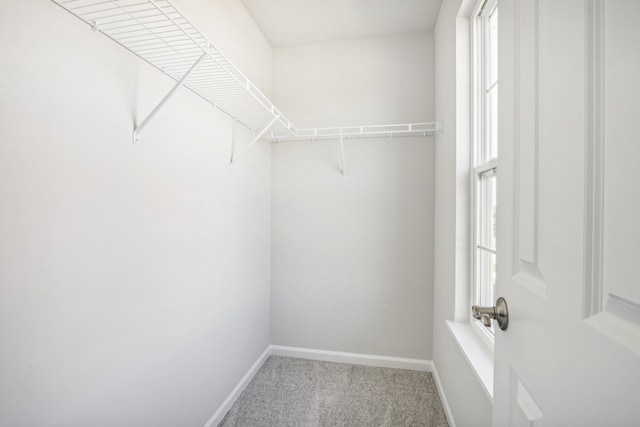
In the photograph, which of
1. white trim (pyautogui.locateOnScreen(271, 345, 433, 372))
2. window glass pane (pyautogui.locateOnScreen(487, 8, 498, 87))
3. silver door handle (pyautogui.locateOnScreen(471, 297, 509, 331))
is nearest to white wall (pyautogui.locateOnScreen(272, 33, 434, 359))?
white trim (pyautogui.locateOnScreen(271, 345, 433, 372))

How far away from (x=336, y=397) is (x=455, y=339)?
0.93 m

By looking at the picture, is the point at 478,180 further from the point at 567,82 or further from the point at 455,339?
the point at 567,82

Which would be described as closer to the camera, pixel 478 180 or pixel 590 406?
pixel 590 406

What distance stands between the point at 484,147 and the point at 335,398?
1806mm

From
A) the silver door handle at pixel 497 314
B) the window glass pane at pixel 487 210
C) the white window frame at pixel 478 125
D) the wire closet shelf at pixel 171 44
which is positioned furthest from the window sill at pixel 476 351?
the wire closet shelf at pixel 171 44

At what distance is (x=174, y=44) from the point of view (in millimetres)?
1010

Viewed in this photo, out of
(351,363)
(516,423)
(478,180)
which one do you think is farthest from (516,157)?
(351,363)

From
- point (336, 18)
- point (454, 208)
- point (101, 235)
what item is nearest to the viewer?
point (101, 235)

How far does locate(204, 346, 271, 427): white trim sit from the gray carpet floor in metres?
0.03

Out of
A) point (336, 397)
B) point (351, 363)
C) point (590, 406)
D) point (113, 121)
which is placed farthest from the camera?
point (351, 363)

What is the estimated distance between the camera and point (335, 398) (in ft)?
5.94

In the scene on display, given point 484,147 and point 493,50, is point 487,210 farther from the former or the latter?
point 493,50

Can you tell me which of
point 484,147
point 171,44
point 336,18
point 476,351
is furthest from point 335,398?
point 336,18

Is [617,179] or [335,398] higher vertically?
[617,179]
